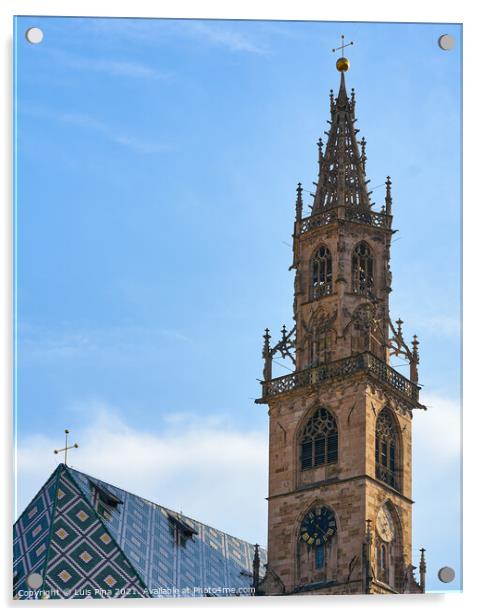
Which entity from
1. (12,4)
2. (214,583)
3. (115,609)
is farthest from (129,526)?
(12,4)

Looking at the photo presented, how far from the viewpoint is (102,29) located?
79.6 feet

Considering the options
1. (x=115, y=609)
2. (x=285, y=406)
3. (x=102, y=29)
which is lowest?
(x=115, y=609)

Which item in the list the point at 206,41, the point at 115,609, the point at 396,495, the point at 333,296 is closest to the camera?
the point at 115,609

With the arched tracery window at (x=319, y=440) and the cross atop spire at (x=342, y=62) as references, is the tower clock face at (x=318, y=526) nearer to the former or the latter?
the arched tracery window at (x=319, y=440)

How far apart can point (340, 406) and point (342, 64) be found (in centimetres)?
892

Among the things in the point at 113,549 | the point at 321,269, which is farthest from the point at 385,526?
the point at 321,269

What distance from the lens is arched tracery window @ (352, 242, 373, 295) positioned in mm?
34875

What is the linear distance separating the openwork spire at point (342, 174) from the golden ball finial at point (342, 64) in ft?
28.7

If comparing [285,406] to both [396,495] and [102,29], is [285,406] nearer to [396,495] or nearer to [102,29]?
[396,495]

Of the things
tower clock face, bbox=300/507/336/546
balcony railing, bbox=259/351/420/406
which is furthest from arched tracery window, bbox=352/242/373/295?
tower clock face, bbox=300/507/336/546

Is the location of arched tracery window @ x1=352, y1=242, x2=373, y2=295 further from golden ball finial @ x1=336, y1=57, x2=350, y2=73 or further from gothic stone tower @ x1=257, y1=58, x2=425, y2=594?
golden ball finial @ x1=336, y1=57, x2=350, y2=73

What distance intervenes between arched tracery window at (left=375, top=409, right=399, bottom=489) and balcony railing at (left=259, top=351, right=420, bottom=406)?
54 centimetres

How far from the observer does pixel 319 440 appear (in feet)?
110

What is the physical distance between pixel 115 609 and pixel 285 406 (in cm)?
1114
